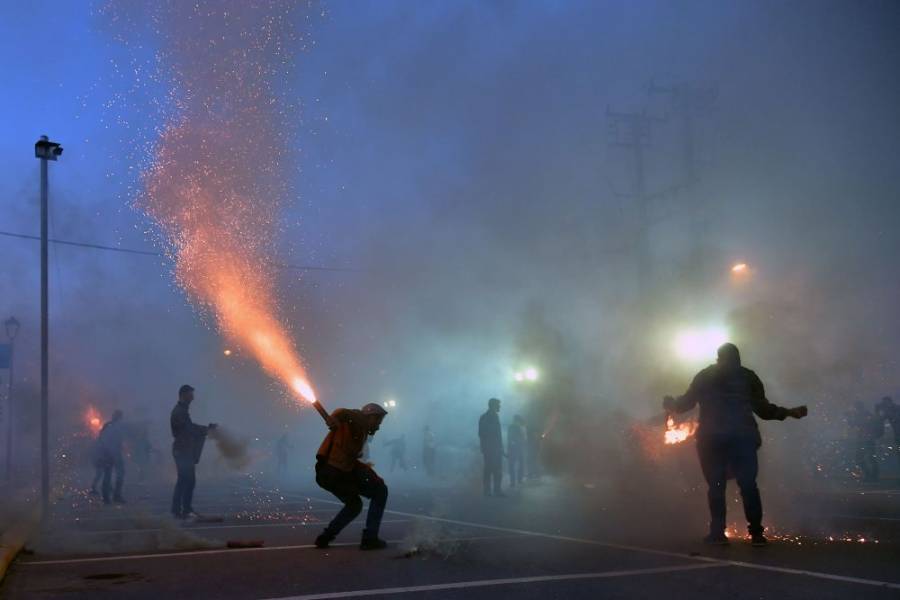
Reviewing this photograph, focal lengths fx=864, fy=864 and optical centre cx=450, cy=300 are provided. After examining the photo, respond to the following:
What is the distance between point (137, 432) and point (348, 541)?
53.2 feet

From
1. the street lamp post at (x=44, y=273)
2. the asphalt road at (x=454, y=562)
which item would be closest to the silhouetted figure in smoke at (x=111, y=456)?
the street lamp post at (x=44, y=273)

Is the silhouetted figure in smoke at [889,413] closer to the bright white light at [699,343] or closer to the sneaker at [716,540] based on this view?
the bright white light at [699,343]

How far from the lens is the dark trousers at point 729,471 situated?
7715 millimetres

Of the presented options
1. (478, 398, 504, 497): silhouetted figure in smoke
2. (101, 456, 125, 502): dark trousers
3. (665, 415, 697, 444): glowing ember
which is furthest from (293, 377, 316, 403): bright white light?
(101, 456, 125, 502): dark trousers

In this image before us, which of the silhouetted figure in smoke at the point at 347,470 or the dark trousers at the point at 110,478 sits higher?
the silhouetted figure in smoke at the point at 347,470

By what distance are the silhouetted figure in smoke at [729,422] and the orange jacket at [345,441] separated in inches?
126

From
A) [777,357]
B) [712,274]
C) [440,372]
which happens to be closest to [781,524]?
[777,357]

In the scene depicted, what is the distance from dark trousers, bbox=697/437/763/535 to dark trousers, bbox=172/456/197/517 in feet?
22.8

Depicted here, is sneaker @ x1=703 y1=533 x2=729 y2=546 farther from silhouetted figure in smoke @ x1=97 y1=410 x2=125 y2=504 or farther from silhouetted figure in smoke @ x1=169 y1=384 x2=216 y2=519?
silhouetted figure in smoke @ x1=97 y1=410 x2=125 y2=504

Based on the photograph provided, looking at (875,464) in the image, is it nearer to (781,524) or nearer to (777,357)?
(777,357)

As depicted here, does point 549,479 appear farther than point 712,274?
No

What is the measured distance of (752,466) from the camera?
26.1 feet

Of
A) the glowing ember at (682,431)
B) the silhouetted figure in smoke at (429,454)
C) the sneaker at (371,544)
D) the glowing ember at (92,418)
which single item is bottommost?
the silhouetted figure in smoke at (429,454)

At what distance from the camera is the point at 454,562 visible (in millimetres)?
6879
